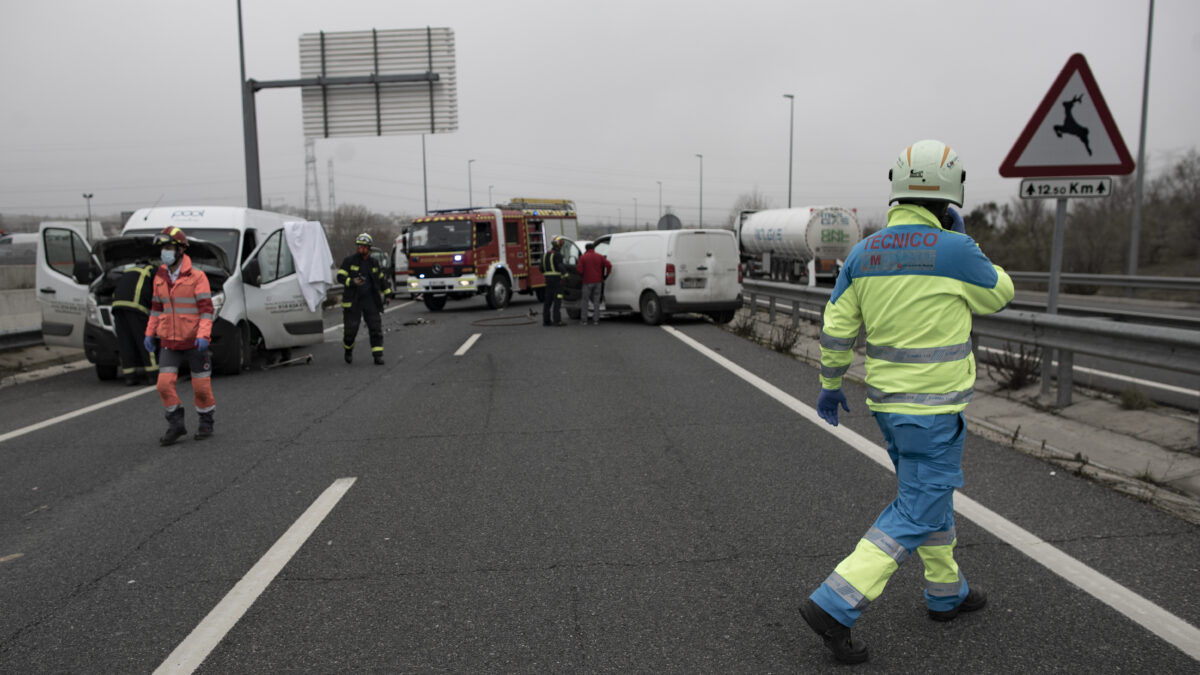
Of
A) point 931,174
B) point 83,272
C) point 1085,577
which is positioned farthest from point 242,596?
point 83,272

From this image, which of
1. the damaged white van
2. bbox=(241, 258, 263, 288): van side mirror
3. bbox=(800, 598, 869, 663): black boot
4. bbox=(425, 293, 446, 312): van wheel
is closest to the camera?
bbox=(800, 598, 869, 663): black boot

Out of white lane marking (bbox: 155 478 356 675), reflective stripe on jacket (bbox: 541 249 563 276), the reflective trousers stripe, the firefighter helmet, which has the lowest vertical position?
white lane marking (bbox: 155 478 356 675)

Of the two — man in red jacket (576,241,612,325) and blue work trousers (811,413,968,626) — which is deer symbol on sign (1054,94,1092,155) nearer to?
blue work trousers (811,413,968,626)

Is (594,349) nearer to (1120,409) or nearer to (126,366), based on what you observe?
(126,366)

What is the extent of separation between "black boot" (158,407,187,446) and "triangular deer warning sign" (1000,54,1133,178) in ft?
23.9

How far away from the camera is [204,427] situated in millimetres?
7617

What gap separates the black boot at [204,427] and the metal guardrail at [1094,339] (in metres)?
7.31

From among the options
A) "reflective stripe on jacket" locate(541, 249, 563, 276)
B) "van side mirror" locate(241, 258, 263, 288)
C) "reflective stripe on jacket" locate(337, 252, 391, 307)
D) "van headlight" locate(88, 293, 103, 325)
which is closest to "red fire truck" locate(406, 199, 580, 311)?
"reflective stripe on jacket" locate(541, 249, 563, 276)

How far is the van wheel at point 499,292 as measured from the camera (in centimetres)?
2419

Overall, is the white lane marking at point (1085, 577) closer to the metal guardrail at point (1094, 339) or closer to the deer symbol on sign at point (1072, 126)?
the metal guardrail at point (1094, 339)

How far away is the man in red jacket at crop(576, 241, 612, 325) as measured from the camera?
17906 mm

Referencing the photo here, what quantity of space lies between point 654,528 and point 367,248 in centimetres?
940

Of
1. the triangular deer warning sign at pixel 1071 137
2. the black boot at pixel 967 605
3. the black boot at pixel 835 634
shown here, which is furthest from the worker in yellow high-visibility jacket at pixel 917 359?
the triangular deer warning sign at pixel 1071 137

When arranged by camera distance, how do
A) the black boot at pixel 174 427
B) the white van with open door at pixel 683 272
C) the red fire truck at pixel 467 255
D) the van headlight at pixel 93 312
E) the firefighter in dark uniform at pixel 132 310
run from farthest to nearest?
the red fire truck at pixel 467 255
the white van with open door at pixel 683 272
the van headlight at pixel 93 312
the firefighter in dark uniform at pixel 132 310
the black boot at pixel 174 427
